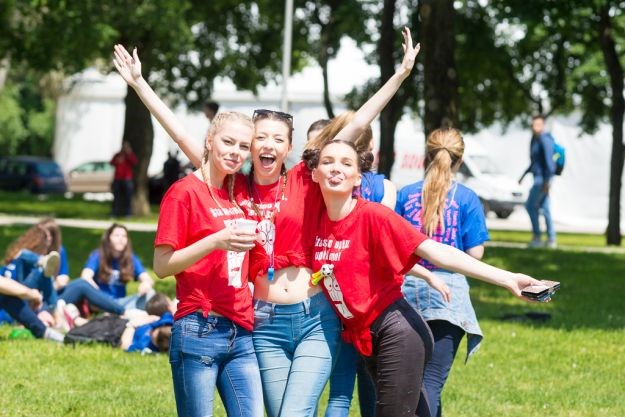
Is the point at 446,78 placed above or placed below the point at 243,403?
above

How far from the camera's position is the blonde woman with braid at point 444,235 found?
20.4ft

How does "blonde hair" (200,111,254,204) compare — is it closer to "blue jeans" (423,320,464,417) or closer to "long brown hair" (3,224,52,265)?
"blue jeans" (423,320,464,417)

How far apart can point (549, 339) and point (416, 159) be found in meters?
28.8

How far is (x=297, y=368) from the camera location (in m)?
5.28

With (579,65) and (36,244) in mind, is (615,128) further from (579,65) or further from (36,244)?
(36,244)

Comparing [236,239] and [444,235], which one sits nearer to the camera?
[236,239]

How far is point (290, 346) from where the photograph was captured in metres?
5.34

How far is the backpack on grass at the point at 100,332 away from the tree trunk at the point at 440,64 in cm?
810

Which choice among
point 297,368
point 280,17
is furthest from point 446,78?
point 280,17

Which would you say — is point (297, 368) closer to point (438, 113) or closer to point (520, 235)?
point (438, 113)

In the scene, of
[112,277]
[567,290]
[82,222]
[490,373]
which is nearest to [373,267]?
[490,373]

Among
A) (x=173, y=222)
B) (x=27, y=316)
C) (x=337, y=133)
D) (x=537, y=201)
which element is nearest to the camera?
(x=173, y=222)

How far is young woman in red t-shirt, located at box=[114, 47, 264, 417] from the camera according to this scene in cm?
513

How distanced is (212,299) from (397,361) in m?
0.88
